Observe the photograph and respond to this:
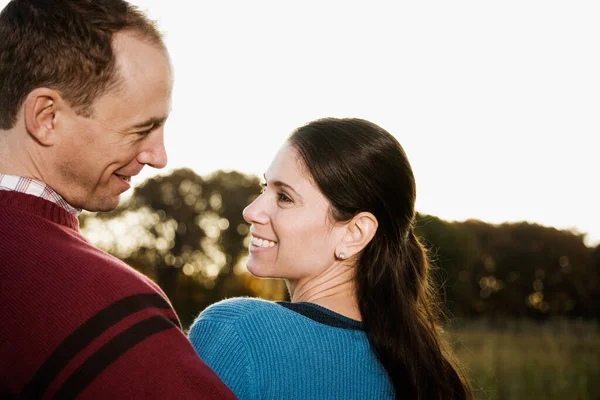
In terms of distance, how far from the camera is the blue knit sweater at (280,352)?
2.27 meters

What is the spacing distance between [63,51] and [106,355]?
3.02ft

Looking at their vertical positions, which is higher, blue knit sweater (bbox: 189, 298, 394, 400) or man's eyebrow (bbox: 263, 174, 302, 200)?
man's eyebrow (bbox: 263, 174, 302, 200)

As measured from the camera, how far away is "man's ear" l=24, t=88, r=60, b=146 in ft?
6.40

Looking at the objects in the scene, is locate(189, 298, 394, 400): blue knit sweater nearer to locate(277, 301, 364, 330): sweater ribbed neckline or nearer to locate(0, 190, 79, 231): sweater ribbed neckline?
locate(277, 301, 364, 330): sweater ribbed neckline

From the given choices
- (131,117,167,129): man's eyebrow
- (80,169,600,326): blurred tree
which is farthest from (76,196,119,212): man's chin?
(80,169,600,326): blurred tree

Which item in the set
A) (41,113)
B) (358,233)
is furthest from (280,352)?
(41,113)

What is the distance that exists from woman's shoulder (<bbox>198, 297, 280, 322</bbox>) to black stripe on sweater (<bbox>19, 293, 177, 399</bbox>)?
685 mm

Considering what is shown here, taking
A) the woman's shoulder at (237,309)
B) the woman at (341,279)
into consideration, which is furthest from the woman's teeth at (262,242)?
the woman's shoulder at (237,309)

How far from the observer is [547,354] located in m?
10.3

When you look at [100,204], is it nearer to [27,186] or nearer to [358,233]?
[27,186]

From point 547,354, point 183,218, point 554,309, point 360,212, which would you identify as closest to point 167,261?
point 183,218

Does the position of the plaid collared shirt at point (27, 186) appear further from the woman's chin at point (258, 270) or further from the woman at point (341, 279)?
the woman's chin at point (258, 270)

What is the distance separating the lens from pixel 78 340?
1.61 metres

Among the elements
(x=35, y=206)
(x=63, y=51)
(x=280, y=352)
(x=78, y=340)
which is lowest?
(x=280, y=352)
